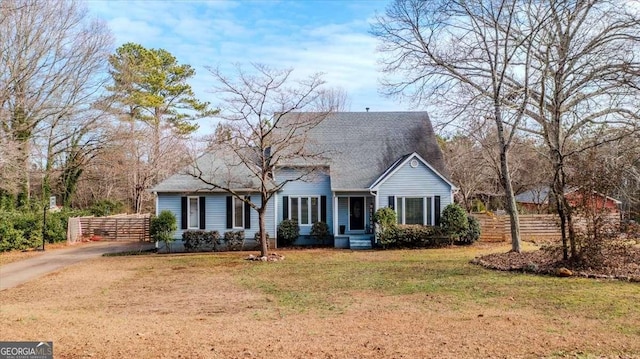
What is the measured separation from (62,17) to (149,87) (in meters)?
12.1

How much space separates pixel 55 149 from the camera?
29.0 m

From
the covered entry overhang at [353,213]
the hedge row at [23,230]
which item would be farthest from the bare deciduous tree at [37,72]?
the covered entry overhang at [353,213]

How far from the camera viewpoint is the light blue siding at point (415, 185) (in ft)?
71.5

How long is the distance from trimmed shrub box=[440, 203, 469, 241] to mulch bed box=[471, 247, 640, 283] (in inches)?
222

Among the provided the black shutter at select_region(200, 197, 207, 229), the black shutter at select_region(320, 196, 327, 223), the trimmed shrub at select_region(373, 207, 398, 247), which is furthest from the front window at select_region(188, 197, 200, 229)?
the trimmed shrub at select_region(373, 207, 398, 247)

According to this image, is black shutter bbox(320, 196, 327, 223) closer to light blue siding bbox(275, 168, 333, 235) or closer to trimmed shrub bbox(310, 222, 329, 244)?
light blue siding bbox(275, 168, 333, 235)

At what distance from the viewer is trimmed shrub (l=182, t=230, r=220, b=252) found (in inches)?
818

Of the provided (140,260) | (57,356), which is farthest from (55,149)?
(57,356)

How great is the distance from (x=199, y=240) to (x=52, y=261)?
18.6ft

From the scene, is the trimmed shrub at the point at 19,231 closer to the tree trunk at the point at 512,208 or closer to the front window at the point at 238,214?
the front window at the point at 238,214

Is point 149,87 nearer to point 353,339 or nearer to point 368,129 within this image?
point 368,129

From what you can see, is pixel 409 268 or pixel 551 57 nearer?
pixel 409 268

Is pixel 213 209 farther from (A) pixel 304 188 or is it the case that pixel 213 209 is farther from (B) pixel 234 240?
(A) pixel 304 188

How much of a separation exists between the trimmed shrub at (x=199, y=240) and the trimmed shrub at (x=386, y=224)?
23.6 ft
